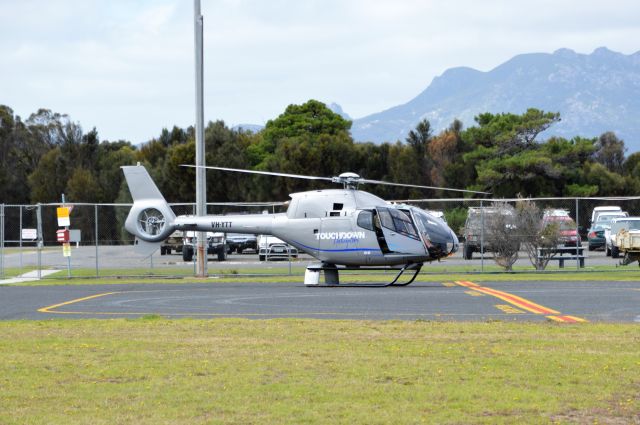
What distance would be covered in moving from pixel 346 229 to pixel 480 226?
31.6 ft

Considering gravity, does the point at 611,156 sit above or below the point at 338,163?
above

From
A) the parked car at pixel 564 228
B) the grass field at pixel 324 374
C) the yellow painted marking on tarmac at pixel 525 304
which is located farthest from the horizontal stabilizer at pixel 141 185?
the parked car at pixel 564 228

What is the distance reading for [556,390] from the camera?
9.97 m

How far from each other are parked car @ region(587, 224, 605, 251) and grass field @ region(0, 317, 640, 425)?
30771mm

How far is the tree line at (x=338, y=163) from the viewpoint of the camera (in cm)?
6631

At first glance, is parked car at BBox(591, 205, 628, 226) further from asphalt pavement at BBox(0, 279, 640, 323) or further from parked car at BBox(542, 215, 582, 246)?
asphalt pavement at BBox(0, 279, 640, 323)

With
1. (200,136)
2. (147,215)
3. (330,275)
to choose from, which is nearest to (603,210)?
(200,136)

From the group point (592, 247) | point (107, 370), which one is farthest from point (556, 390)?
point (592, 247)

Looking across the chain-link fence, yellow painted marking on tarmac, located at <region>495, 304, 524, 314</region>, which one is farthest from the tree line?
yellow painted marking on tarmac, located at <region>495, 304, 524, 314</region>

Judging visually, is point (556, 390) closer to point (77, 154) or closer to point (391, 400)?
point (391, 400)

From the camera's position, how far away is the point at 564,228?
3541 centimetres

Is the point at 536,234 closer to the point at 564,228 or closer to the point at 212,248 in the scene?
the point at 564,228

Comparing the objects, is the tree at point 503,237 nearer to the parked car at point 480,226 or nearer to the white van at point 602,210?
the parked car at point 480,226

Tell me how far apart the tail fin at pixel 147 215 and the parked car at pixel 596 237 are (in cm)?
2347
